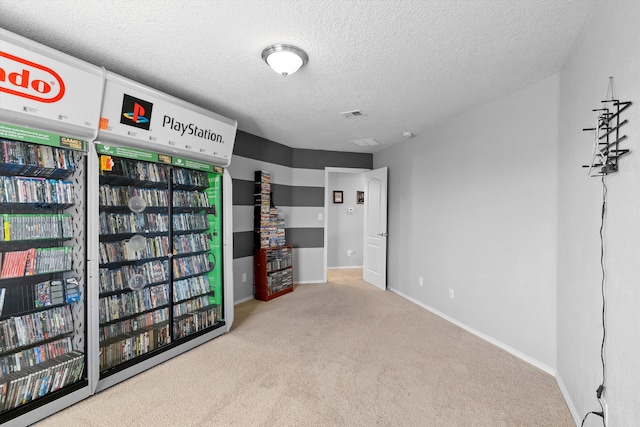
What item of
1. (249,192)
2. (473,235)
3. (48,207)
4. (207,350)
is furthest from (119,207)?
(473,235)

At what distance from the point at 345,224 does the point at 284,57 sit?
5502 millimetres

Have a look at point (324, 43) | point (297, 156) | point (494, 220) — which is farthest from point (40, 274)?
point (297, 156)

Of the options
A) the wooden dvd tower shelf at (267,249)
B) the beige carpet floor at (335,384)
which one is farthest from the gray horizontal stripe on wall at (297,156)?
the beige carpet floor at (335,384)

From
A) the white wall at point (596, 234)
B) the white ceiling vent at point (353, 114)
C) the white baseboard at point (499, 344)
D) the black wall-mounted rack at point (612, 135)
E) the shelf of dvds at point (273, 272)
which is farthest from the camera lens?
the shelf of dvds at point (273, 272)

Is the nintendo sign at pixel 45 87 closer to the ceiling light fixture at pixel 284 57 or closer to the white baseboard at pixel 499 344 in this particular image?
the ceiling light fixture at pixel 284 57

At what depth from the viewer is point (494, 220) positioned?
3.34 m

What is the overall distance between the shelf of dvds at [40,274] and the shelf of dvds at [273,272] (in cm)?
265

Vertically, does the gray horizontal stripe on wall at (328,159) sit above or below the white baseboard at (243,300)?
above

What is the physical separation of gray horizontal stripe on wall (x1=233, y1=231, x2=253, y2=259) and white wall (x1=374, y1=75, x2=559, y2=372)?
8.27 feet

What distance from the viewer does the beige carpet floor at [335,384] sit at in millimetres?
2143

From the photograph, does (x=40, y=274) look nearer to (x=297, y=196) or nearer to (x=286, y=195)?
(x=286, y=195)

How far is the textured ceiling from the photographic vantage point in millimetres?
1873

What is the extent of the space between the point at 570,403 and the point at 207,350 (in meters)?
3.05

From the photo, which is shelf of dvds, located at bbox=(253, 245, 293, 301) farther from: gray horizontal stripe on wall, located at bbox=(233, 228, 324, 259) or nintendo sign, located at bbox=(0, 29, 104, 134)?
nintendo sign, located at bbox=(0, 29, 104, 134)
